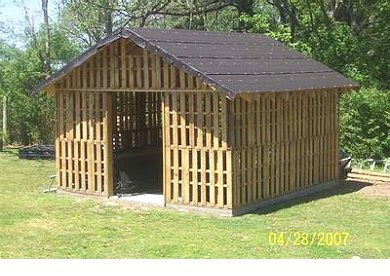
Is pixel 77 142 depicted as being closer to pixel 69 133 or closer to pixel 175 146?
pixel 69 133

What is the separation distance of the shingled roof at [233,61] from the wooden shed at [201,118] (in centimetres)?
4

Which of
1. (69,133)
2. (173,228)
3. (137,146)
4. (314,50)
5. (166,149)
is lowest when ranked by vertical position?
(173,228)

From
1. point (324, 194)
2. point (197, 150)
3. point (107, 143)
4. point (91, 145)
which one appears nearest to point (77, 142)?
point (91, 145)

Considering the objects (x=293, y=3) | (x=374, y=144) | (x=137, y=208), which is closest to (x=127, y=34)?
(x=137, y=208)

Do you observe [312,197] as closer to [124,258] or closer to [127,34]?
[127,34]

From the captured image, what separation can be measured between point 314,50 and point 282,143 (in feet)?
37.4

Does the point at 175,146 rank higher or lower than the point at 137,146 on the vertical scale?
higher

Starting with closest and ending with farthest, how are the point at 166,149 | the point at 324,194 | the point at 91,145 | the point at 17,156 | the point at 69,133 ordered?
the point at 166,149 < the point at 91,145 < the point at 69,133 < the point at 324,194 < the point at 17,156

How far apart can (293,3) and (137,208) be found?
49.8 ft

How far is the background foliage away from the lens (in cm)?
2220

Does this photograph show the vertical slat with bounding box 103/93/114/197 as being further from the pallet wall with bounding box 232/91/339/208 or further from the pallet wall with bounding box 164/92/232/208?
the pallet wall with bounding box 232/91/339/208

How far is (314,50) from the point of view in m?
25.7

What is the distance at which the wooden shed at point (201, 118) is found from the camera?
13508 mm
